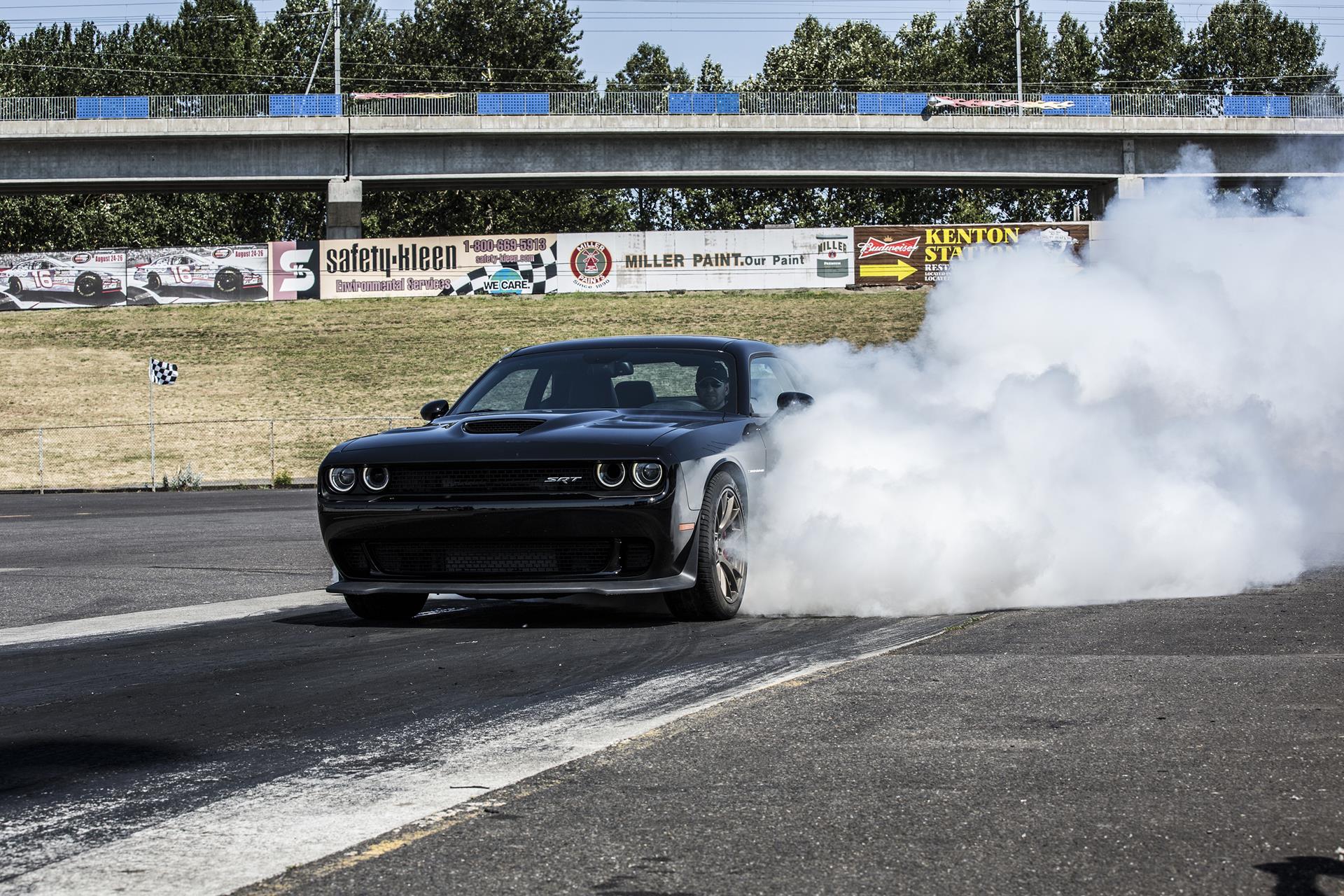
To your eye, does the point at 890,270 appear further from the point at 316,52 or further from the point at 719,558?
the point at 316,52

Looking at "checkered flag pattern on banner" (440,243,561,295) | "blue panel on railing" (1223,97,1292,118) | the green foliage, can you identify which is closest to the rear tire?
the green foliage

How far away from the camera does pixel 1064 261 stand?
11.0 metres

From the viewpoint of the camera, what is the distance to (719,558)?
746 centimetres

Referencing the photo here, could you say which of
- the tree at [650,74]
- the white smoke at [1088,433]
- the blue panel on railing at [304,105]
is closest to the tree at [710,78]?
the tree at [650,74]

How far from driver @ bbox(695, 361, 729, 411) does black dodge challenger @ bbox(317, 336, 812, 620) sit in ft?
1.59

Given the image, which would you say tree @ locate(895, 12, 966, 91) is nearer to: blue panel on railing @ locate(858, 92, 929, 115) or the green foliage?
blue panel on railing @ locate(858, 92, 929, 115)

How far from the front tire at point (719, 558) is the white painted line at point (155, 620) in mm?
2470

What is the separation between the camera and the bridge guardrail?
53562 mm

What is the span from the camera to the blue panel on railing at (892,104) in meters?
54.4

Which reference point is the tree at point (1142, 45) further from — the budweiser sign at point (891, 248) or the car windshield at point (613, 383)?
the car windshield at point (613, 383)

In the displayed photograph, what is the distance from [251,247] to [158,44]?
51248 mm

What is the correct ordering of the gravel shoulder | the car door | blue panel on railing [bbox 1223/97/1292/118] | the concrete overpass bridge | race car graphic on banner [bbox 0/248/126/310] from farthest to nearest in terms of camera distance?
blue panel on railing [bbox 1223/97/1292/118] → the concrete overpass bridge → race car graphic on banner [bbox 0/248/126/310] → the car door → the gravel shoulder

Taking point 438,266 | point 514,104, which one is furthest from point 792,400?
point 514,104

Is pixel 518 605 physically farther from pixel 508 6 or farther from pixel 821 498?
pixel 508 6
